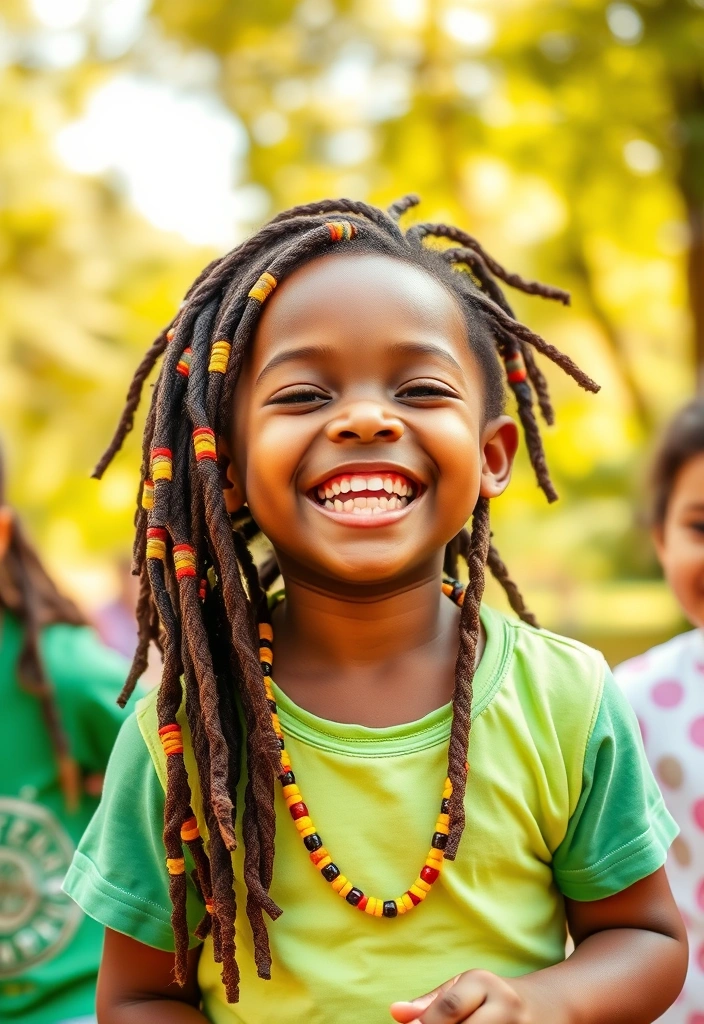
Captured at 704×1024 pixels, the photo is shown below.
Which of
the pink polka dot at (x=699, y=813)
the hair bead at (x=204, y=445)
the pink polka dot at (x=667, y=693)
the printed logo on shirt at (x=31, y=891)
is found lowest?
the printed logo on shirt at (x=31, y=891)

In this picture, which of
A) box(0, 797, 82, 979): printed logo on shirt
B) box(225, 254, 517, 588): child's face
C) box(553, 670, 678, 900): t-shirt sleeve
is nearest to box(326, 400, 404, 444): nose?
box(225, 254, 517, 588): child's face

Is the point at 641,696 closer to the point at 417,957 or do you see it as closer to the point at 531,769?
the point at 531,769

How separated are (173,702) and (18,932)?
1190 millimetres

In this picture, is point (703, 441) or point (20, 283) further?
point (20, 283)

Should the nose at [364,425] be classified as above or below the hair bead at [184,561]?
above

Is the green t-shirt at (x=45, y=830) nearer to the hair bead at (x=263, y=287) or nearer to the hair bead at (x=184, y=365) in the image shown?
the hair bead at (x=184, y=365)

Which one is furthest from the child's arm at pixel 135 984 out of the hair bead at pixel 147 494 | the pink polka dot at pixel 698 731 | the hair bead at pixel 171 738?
the pink polka dot at pixel 698 731

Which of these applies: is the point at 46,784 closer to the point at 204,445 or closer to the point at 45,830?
the point at 45,830

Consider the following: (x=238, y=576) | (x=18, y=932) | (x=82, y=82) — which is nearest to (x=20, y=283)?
(x=82, y=82)

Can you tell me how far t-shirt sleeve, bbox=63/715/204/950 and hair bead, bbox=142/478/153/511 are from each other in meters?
0.35

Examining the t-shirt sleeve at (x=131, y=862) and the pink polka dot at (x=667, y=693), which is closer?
the t-shirt sleeve at (x=131, y=862)

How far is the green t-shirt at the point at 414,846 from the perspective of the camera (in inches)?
63.6

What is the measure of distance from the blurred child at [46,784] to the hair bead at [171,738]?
105cm

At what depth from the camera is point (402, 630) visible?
1.81m
